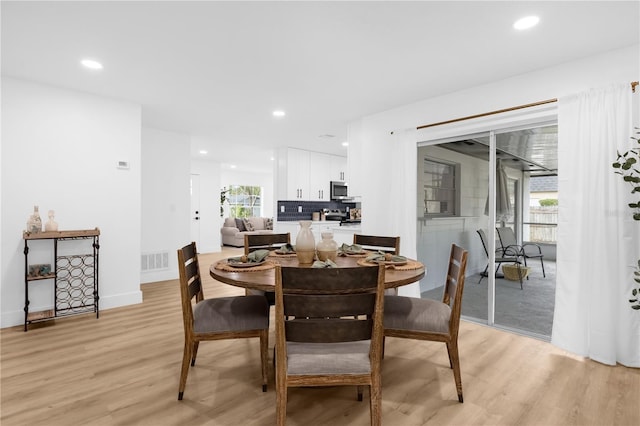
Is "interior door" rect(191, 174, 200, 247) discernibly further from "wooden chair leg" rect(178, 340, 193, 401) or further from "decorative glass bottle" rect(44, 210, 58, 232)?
"wooden chair leg" rect(178, 340, 193, 401)

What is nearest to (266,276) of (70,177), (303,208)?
(70,177)

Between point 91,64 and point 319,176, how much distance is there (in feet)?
15.2

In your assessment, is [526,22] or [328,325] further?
[526,22]

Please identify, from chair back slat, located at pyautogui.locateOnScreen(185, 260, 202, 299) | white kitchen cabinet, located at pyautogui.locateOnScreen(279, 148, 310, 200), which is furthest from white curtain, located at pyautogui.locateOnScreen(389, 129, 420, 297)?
Result: white kitchen cabinet, located at pyautogui.locateOnScreen(279, 148, 310, 200)

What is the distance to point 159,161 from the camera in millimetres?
5273

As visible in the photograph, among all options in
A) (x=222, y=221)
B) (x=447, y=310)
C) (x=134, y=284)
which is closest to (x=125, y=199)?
(x=134, y=284)

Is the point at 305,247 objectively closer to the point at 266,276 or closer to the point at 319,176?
the point at 266,276

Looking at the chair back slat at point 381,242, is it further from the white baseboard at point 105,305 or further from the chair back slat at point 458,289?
the white baseboard at point 105,305

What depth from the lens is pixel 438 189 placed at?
4.15 metres

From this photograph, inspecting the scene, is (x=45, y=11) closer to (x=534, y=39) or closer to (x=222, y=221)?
(x=534, y=39)

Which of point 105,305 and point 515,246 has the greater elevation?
point 515,246

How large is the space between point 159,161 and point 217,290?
2.30 meters

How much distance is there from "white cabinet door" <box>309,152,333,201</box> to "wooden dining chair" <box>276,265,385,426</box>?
5445mm

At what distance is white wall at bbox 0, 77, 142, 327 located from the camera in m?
3.27
